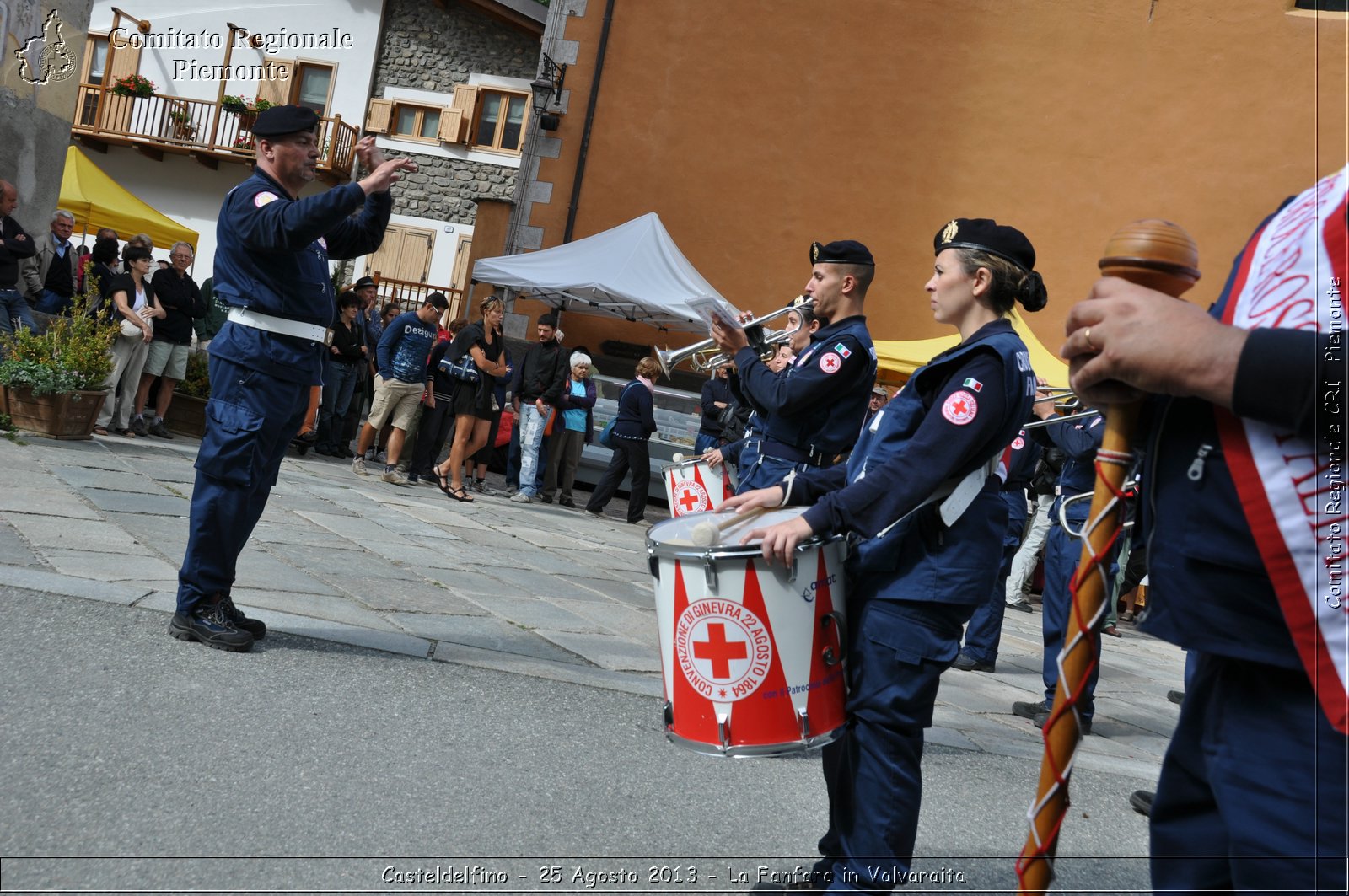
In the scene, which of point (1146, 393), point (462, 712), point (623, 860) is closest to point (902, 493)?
point (1146, 393)

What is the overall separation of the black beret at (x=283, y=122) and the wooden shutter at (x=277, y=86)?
1062 inches

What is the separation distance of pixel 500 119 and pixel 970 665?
23.3m

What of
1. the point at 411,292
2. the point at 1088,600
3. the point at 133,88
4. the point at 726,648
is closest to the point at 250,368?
the point at 726,648

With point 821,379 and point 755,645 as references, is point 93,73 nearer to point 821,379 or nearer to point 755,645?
point 821,379

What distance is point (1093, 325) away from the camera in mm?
1537

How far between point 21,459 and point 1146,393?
25.4ft

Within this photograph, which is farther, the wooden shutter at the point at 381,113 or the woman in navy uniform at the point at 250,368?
the wooden shutter at the point at 381,113

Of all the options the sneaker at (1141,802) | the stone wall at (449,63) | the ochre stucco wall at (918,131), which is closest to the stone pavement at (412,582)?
the sneaker at (1141,802)

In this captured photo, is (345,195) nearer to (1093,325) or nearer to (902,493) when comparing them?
(902,493)

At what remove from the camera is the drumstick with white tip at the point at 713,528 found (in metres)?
2.68

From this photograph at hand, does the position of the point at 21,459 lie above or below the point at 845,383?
below

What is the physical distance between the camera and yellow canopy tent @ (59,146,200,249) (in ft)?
60.0

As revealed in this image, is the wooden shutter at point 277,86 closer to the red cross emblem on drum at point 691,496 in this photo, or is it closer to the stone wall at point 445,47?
the stone wall at point 445,47

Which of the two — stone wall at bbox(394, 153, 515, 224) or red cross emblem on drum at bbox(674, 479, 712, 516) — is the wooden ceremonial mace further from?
stone wall at bbox(394, 153, 515, 224)
